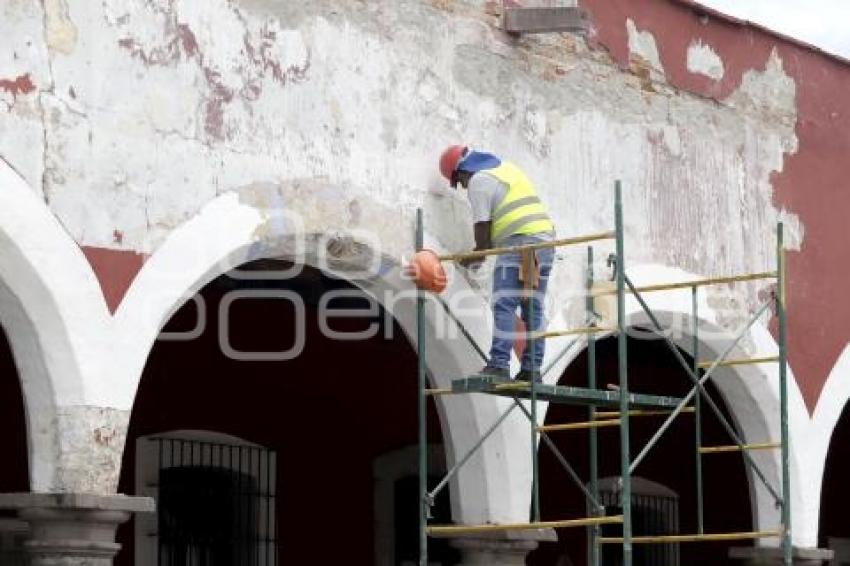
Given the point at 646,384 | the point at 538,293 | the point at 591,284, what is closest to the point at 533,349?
the point at 538,293

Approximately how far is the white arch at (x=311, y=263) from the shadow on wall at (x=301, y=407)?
1.35 m

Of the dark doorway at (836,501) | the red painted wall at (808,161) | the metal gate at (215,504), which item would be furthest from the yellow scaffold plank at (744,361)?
the dark doorway at (836,501)

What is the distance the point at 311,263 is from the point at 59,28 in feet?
5.56

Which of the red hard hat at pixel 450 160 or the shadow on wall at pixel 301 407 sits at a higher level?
the red hard hat at pixel 450 160

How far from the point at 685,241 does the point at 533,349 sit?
226 centimetres

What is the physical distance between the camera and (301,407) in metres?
13.0

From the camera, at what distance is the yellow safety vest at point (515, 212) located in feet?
33.2

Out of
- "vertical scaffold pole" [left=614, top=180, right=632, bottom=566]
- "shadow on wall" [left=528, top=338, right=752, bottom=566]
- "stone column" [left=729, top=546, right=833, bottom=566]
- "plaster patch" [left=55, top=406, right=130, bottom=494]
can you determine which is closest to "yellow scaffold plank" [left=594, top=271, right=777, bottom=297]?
"vertical scaffold pole" [left=614, top=180, right=632, bottom=566]

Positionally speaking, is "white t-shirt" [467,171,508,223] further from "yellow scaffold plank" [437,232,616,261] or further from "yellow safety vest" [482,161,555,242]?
"yellow scaffold plank" [437,232,616,261]

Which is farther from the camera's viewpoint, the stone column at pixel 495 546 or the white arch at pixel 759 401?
the white arch at pixel 759 401

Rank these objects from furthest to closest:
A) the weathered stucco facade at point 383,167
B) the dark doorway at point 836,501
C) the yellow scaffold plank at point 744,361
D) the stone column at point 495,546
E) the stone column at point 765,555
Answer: the dark doorway at point 836,501, the stone column at point 765,555, the yellow scaffold plank at point 744,361, the stone column at point 495,546, the weathered stucco facade at point 383,167

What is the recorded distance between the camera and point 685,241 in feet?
38.8

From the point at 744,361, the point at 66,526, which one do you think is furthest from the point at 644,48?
the point at 66,526

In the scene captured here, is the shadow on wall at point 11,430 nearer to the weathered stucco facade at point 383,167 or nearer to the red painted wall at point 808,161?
the weathered stucco facade at point 383,167
